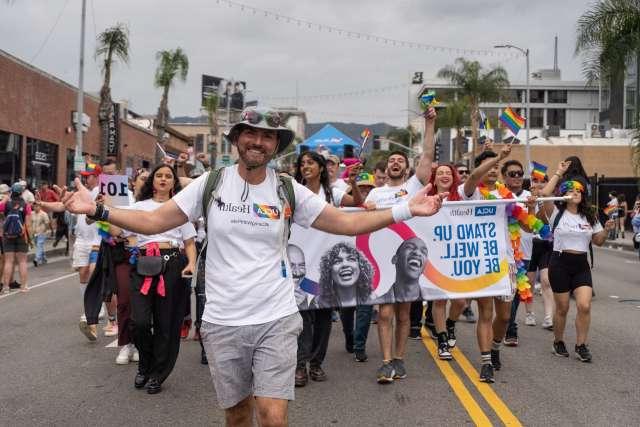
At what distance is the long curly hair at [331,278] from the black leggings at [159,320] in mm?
1348

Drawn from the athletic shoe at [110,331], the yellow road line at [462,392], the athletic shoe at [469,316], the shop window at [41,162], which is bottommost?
the athletic shoe at [110,331]

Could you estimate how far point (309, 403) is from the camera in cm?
587

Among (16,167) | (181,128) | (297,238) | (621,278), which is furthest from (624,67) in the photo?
(181,128)

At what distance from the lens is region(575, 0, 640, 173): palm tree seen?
21.7 m

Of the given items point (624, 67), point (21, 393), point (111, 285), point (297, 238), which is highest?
point (624, 67)

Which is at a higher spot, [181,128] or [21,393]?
[181,128]

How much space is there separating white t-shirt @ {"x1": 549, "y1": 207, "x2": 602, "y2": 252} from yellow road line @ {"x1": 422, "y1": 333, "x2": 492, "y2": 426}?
1680 mm

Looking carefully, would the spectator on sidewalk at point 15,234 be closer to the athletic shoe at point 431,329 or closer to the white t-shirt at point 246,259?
the athletic shoe at point 431,329

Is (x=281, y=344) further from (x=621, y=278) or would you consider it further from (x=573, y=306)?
(x=621, y=278)

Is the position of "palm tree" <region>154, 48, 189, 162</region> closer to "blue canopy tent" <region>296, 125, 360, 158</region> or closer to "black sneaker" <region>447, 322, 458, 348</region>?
"blue canopy tent" <region>296, 125, 360, 158</region>

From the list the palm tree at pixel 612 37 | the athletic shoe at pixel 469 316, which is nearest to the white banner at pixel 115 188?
the athletic shoe at pixel 469 316

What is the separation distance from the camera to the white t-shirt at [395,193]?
270 inches

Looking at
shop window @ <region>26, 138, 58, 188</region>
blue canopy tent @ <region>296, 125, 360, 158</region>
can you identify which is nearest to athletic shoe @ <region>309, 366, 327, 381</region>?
blue canopy tent @ <region>296, 125, 360, 158</region>

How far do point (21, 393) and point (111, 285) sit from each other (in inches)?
53.5
